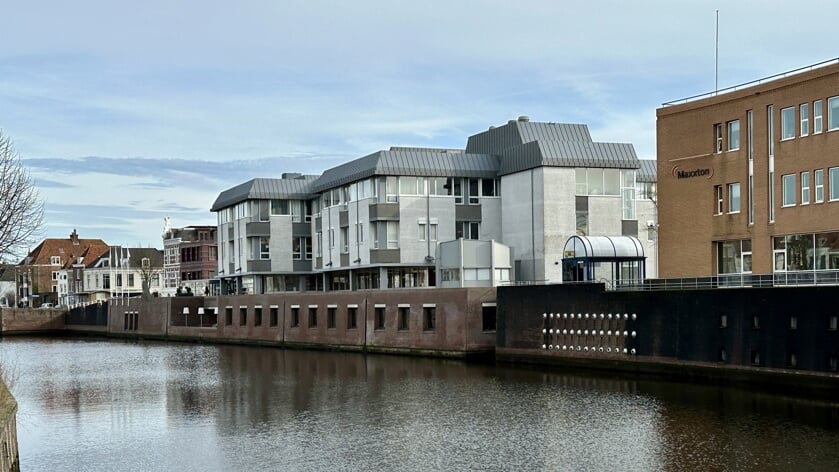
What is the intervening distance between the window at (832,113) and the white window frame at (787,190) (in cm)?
359

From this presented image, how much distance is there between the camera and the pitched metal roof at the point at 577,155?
78.5m

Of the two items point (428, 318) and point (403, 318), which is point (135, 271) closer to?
point (403, 318)

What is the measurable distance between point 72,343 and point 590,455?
8998 cm

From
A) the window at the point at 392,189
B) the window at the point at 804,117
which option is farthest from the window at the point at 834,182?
the window at the point at 392,189

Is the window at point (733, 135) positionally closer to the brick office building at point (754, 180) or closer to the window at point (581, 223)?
the brick office building at point (754, 180)

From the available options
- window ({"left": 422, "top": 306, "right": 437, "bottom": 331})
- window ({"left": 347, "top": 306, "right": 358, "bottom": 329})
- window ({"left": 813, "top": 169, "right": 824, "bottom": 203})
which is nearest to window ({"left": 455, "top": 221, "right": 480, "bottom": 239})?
window ({"left": 347, "top": 306, "right": 358, "bottom": 329})

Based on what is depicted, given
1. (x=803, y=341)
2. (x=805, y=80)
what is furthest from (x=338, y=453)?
(x=805, y=80)

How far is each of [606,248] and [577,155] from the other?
49.1 feet

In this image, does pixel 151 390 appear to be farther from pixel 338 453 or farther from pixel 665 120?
pixel 665 120

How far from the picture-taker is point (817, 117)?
52.5m

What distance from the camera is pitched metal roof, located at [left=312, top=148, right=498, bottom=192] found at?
276ft

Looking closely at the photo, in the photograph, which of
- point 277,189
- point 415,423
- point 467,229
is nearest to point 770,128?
point 415,423

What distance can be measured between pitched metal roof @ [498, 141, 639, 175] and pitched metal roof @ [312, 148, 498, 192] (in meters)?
4.88

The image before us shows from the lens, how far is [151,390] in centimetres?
5709
